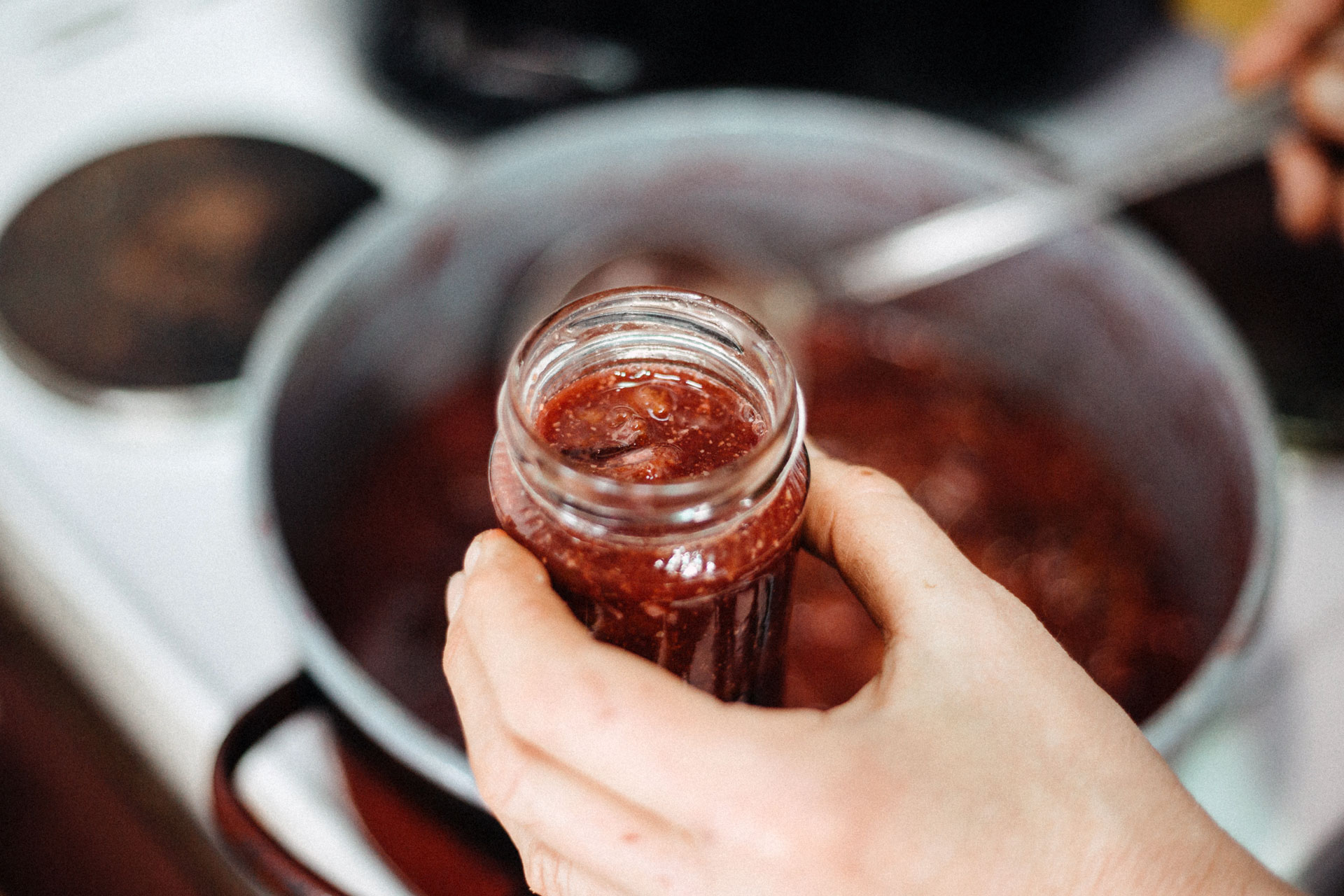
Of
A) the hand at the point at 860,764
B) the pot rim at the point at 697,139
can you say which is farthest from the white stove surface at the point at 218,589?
the hand at the point at 860,764

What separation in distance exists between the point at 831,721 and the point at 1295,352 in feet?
2.73

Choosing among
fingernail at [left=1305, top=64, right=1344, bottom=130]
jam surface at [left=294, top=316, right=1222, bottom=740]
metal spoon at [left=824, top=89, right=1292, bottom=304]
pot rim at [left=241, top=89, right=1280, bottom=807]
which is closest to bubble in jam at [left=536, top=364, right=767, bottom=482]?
pot rim at [left=241, top=89, right=1280, bottom=807]

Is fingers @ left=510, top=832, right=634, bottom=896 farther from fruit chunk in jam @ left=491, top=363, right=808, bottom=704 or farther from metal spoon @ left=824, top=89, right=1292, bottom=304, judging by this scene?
metal spoon @ left=824, top=89, right=1292, bottom=304

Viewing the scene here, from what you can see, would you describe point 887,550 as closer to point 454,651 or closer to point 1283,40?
point 454,651

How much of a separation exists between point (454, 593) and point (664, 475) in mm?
122

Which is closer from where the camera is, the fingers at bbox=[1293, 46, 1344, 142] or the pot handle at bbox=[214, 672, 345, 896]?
the pot handle at bbox=[214, 672, 345, 896]

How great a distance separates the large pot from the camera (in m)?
0.84

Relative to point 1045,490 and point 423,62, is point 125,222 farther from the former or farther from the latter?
point 1045,490

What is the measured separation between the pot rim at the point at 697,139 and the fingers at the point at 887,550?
244 millimetres

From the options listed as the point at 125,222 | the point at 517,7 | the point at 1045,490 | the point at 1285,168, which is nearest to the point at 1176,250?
the point at 1285,168

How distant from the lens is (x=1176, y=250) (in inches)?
42.7

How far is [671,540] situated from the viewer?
427 mm

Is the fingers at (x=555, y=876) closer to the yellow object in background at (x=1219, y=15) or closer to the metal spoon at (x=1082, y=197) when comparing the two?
the metal spoon at (x=1082, y=197)

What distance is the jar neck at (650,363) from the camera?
41cm
